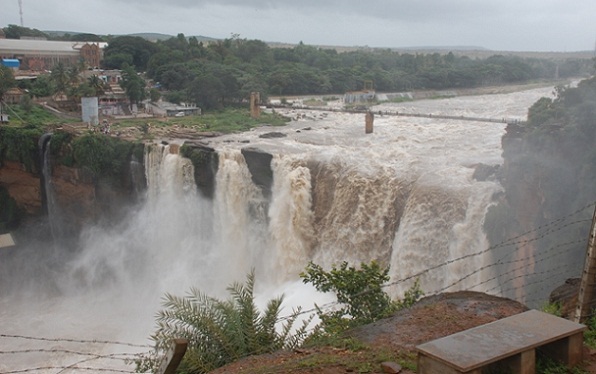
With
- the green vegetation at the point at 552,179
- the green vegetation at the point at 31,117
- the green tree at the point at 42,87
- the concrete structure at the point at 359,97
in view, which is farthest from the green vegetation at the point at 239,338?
the concrete structure at the point at 359,97

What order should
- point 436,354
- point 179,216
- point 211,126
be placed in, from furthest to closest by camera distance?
1. point 211,126
2. point 179,216
3. point 436,354

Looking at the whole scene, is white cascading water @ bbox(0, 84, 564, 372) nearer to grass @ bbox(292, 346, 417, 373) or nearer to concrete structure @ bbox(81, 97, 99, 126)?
grass @ bbox(292, 346, 417, 373)

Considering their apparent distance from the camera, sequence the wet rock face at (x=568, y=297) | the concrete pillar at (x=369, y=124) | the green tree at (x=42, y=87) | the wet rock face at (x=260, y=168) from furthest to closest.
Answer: the green tree at (x=42, y=87), the concrete pillar at (x=369, y=124), the wet rock face at (x=260, y=168), the wet rock face at (x=568, y=297)

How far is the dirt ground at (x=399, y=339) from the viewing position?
8.06 metres

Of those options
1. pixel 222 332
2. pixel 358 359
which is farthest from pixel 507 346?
pixel 222 332

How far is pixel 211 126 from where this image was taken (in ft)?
122

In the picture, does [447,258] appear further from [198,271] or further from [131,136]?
[131,136]

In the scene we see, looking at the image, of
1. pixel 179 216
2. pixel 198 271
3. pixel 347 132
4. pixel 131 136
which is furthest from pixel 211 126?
pixel 198 271

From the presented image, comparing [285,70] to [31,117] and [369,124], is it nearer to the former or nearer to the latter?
[31,117]

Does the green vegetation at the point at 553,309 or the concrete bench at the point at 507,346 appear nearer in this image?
the concrete bench at the point at 507,346

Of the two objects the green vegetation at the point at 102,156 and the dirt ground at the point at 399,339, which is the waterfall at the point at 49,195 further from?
the dirt ground at the point at 399,339

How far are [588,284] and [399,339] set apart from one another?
8.63 ft

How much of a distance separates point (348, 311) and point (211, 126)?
2652 cm

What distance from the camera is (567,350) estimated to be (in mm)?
7680
